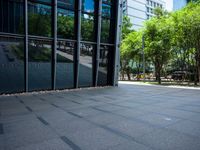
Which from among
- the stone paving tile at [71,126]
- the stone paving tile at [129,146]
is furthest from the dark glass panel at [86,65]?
the stone paving tile at [129,146]

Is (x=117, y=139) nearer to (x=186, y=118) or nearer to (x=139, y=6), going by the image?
(x=186, y=118)

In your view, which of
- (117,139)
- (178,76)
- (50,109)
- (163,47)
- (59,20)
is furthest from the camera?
(178,76)

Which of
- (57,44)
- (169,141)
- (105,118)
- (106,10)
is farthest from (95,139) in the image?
(106,10)

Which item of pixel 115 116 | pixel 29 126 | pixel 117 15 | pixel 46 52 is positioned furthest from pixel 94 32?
pixel 29 126

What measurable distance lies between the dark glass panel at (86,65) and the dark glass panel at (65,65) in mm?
623

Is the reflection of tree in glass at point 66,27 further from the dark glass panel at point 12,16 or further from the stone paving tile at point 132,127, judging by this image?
the stone paving tile at point 132,127

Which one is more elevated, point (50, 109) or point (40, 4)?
point (40, 4)

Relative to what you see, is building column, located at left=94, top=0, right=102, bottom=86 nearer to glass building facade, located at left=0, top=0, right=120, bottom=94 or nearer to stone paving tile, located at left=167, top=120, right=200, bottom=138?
glass building facade, located at left=0, top=0, right=120, bottom=94

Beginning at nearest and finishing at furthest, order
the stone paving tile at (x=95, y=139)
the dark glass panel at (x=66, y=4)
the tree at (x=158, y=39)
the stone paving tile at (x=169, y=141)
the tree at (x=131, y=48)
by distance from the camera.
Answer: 1. the stone paving tile at (x=169, y=141)
2. the stone paving tile at (x=95, y=139)
3. the dark glass panel at (x=66, y=4)
4. the tree at (x=158, y=39)
5. the tree at (x=131, y=48)

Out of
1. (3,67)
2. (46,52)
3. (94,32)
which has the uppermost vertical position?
(94,32)

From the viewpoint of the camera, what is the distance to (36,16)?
10.6 metres

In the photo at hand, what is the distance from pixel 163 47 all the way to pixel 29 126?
14188 millimetres

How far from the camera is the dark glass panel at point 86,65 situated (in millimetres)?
12367

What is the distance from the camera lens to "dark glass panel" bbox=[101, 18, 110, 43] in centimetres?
1337
